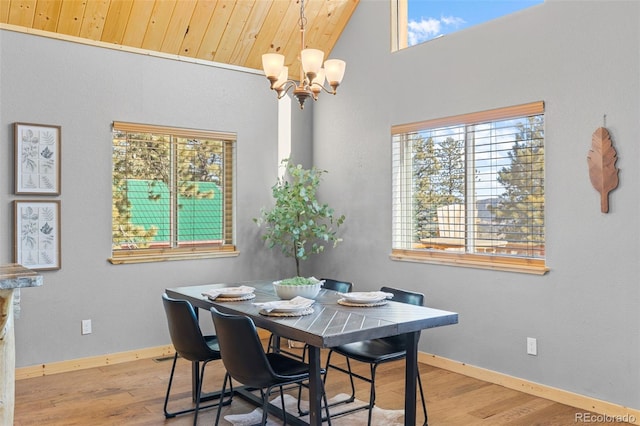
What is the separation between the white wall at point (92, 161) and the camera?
4281 mm

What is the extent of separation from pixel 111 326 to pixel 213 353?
1.82 metres

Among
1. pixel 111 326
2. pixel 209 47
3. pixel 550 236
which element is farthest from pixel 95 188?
pixel 550 236

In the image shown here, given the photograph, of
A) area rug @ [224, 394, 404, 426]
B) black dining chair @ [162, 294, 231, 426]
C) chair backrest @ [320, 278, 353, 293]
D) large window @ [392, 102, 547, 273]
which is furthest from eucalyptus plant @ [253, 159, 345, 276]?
black dining chair @ [162, 294, 231, 426]

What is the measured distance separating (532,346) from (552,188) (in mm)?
1082

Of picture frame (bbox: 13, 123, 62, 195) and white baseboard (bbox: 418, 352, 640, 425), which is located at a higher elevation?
picture frame (bbox: 13, 123, 62, 195)

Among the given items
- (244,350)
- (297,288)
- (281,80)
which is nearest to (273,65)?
(281,80)

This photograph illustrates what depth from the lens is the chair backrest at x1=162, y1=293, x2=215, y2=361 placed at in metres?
3.15

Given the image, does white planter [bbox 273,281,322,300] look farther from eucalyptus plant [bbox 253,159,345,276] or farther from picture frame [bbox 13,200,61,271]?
picture frame [bbox 13,200,61,271]

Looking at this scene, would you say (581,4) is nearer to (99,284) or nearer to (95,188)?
(95,188)

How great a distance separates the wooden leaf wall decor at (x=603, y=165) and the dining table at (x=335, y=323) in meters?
1.31

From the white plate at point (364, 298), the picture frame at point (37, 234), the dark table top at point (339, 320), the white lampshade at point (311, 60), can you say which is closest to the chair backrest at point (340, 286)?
the dark table top at point (339, 320)

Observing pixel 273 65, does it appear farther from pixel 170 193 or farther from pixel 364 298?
pixel 170 193

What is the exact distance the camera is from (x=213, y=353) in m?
3.25

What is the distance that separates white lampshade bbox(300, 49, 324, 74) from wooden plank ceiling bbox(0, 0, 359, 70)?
1.95 m
